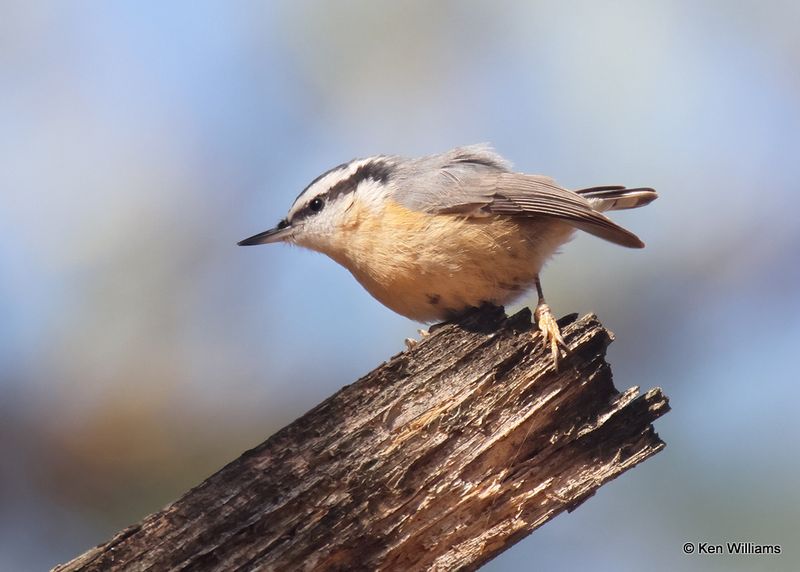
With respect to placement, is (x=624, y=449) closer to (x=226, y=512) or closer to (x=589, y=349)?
(x=589, y=349)

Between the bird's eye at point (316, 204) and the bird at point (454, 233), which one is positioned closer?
the bird at point (454, 233)

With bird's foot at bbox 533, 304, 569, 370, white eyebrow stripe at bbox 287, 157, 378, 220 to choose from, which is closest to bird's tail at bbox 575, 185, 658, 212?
white eyebrow stripe at bbox 287, 157, 378, 220

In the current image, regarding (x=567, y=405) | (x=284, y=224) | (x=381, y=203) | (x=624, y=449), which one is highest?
(x=284, y=224)

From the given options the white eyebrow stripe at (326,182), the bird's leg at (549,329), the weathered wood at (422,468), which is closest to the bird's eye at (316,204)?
the white eyebrow stripe at (326,182)

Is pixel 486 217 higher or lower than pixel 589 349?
higher

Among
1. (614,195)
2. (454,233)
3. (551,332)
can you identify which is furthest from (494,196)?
(551,332)

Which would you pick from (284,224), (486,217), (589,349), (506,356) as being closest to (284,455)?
(506,356)

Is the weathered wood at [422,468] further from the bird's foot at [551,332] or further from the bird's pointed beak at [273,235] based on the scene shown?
the bird's pointed beak at [273,235]
